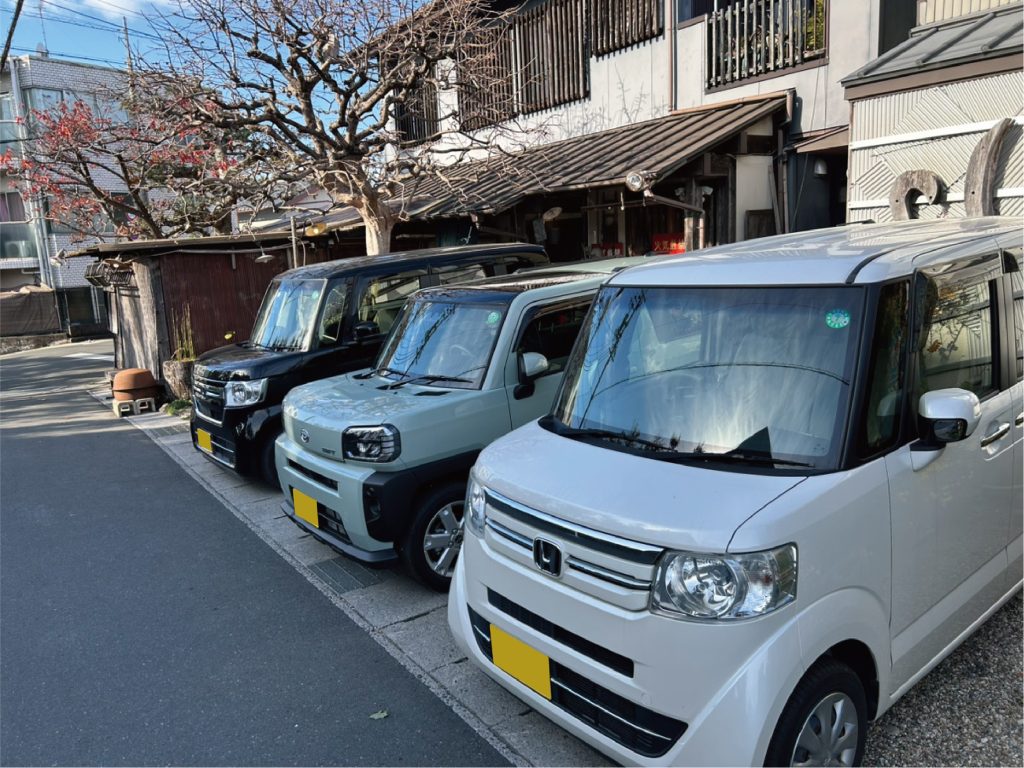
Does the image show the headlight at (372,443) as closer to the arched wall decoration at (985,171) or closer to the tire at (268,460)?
the tire at (268,460)

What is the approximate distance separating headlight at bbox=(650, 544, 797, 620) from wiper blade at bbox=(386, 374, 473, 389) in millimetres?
2606

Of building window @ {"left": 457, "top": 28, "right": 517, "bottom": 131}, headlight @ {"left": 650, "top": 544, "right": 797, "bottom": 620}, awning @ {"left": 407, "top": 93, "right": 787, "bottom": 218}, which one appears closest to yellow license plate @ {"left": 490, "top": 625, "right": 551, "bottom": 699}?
headlight @ {"left": 650, "top": 544, "right": 797, "bottom": 620}

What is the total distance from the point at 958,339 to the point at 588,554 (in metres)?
1.83

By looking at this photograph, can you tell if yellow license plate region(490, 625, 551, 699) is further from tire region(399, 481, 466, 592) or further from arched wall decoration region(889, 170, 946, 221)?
arched wall decoration region(889, 170, 946, 221)

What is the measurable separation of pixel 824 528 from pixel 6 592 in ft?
17.4

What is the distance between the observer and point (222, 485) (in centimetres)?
698

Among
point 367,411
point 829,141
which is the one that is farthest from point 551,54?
point 367,411

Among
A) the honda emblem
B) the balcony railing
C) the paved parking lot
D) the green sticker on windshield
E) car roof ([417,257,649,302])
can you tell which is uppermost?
the balcony railing

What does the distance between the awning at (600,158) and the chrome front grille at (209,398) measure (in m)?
4.54

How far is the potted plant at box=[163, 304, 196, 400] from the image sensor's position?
10672mm

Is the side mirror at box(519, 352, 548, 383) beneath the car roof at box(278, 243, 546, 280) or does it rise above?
beneath

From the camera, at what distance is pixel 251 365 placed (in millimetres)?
6270

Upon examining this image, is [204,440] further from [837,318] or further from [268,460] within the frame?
[837,318]

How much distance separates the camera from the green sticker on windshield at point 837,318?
250 cm
